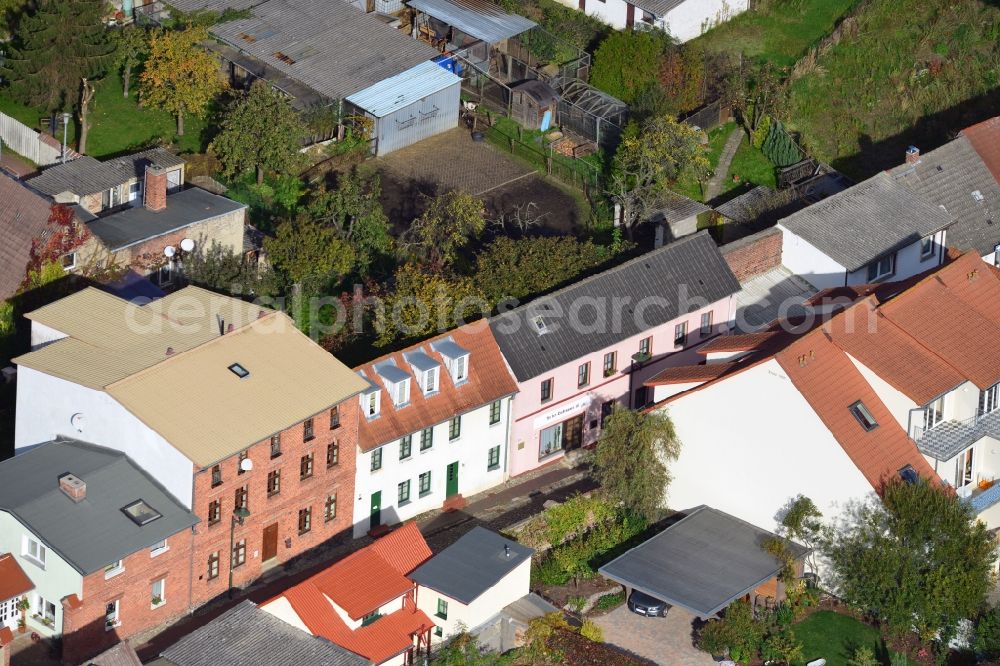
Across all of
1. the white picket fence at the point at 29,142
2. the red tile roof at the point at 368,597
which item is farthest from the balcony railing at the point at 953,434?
the white picket fence at the point at 29,142

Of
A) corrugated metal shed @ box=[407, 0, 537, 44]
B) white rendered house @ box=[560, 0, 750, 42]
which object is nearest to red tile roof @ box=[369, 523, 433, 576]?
corrugated metal shed @ box=[407, 0, 537, 44]

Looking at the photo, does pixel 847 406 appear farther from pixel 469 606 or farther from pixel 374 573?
pixel 374 573

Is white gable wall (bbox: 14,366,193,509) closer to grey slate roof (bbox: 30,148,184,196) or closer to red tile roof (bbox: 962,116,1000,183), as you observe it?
grey slate roof (bbox: 30,148,184,196)

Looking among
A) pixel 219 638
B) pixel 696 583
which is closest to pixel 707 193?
pixel 696 583

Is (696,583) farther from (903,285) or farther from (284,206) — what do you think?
(284,206)

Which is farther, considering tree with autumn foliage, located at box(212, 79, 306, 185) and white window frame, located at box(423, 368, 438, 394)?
tree with autumn foliage, located at box(212, 79, 306, 185)
